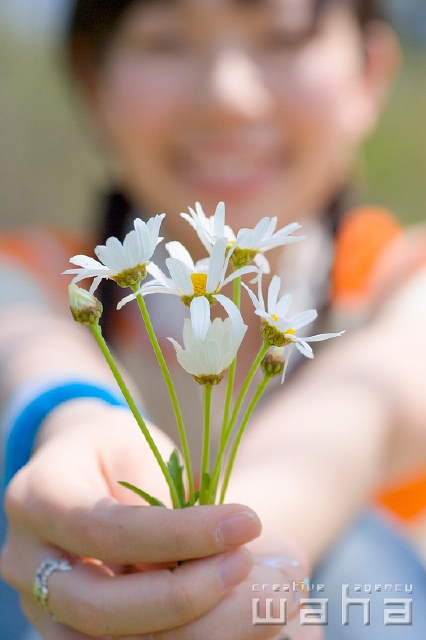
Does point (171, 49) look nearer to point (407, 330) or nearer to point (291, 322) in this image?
point (407, 330)

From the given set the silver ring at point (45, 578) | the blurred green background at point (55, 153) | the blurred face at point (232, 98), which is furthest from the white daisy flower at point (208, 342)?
the blurred green background at point (55, 153)

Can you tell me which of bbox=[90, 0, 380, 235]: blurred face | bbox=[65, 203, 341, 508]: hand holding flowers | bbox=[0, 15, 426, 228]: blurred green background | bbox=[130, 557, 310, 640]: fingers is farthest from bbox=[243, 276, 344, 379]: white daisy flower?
bbox=[0, 15, 426, 228]: blurred green background

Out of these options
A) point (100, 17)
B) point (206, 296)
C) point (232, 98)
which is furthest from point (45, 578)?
point (100, 17)

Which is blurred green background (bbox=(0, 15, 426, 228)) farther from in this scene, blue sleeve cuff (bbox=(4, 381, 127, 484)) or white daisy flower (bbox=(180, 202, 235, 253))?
white daisy flower (bbox=(180, 202, 235, 253))

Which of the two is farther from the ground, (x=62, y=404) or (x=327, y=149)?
(x=327, y=149)

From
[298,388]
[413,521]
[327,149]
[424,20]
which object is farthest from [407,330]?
[424,20]

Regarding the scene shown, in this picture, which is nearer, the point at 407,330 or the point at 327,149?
the point at 407,330

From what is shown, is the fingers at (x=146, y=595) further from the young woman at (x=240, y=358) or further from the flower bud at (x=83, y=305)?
the flower bud at (x=83, y=305)
